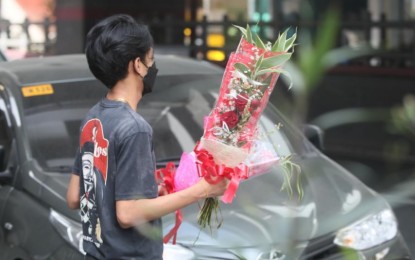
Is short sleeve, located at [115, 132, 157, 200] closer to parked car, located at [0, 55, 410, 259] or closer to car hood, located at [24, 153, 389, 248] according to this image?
car hood, located at [24, 153, 389, 248]

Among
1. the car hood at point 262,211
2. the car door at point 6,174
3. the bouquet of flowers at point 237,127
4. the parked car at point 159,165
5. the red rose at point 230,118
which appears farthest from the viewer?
the car door at point 6,174

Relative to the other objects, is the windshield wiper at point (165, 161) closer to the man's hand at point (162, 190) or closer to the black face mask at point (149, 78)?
the man's hand at point (162, 190)

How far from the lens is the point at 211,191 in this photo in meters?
2.08

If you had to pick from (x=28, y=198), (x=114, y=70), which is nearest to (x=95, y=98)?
(x=28, y=198)

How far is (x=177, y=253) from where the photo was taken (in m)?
3.34

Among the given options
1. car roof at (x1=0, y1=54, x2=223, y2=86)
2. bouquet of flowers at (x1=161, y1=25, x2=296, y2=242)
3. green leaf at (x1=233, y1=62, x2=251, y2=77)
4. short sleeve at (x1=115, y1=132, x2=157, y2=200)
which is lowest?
car roof at (x1=0, y1=54, x2=223, y2=86)

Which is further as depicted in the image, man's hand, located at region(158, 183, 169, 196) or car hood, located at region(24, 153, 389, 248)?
car hood, located at region(24, 153, 389, 248)

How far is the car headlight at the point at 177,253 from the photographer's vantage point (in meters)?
3.32

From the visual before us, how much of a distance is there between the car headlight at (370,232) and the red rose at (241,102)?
1683mm

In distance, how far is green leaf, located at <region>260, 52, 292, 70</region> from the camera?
1535mm

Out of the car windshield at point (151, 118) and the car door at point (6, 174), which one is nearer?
the car door at point (6, 174)

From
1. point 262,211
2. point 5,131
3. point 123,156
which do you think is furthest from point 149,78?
point 5,131

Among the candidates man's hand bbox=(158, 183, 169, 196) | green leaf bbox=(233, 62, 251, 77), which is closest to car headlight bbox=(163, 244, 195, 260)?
man's hand bbox=(158, 183, 169, 196)

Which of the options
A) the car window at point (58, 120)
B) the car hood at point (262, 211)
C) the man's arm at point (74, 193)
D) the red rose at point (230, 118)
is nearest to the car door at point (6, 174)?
the car window at point (58, 120)
